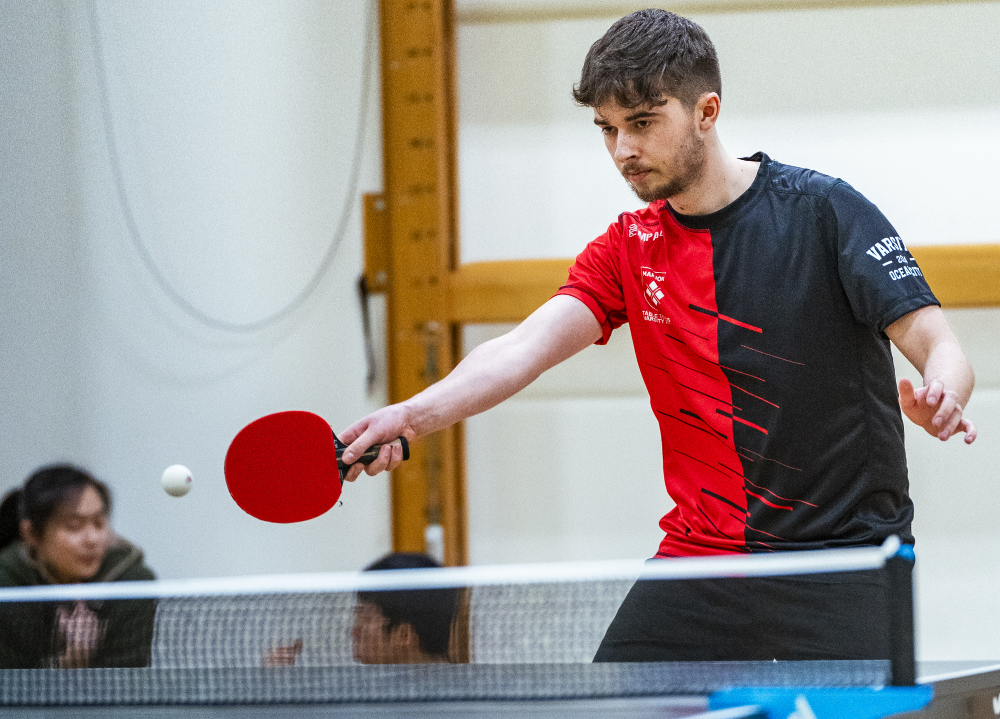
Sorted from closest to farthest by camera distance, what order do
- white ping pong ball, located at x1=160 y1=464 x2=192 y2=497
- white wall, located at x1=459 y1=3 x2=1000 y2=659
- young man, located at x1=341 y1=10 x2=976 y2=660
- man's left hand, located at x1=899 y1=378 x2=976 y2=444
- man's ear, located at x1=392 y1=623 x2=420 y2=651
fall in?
man's left hand, located at x1=899 y1=378 x2=976 y2=444, man's ear, located at x1=392 y1=623 x2=420 y2=651, young man, located at x1=341 y1=10 x2=976 y2=660, white ping pong ball, located at x1=160 y1=464 x2=192 y2=497, white wall, located at x1=459 y1=3 x2=1000 y2=659

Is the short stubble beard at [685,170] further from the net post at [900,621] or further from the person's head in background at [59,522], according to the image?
the person's head in background at [59,522]

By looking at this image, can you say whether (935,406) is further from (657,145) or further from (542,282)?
(542,282)

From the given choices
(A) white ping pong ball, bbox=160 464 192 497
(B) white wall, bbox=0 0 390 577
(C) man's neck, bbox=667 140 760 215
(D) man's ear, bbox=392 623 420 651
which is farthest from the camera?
(B) white wall, bbox=0 0 390 577

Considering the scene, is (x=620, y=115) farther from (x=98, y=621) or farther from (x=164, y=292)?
(x=164, y=292)

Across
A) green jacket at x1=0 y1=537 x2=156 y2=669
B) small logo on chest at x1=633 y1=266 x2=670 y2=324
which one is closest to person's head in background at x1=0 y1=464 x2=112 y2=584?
green jacket at x1=0 y1=537 x2=156 y2=669

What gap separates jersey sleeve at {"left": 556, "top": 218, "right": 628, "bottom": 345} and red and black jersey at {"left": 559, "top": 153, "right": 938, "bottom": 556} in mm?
94

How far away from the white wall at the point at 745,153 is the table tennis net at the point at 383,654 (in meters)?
1.30

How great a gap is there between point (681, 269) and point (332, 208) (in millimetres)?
1527

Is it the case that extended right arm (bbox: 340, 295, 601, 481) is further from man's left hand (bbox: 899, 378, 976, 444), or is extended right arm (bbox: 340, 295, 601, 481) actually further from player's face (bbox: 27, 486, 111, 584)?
player's face (bbox: 27, 486, 111, 584)

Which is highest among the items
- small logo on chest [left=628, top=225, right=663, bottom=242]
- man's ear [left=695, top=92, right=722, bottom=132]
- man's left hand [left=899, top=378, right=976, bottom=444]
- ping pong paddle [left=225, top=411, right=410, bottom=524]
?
man's ear [left=695, top=92, right=722, bottom=132]

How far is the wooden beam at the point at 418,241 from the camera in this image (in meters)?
2.74

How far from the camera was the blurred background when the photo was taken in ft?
8.04

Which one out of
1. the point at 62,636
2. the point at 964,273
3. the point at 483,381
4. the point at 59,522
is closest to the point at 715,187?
the point at 483,381

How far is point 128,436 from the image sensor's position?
2.51 m
